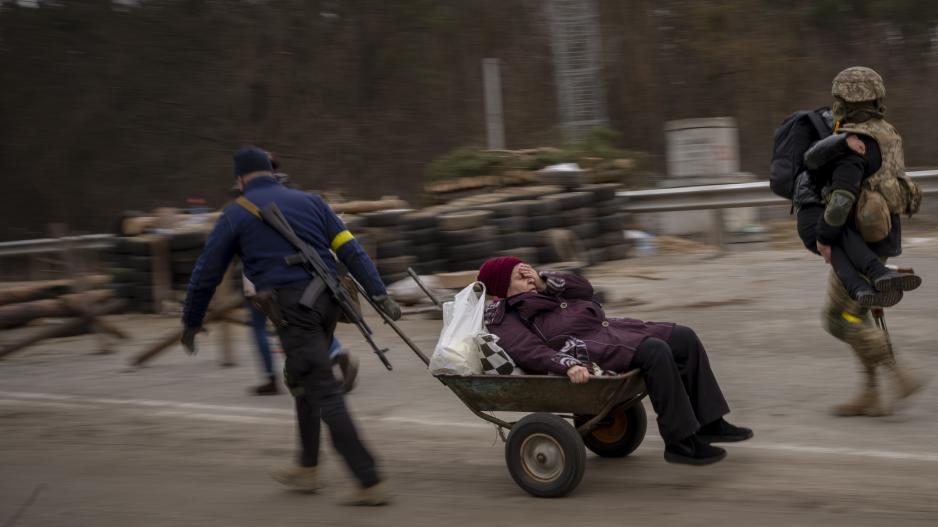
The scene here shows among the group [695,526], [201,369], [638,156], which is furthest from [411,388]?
[638,156]

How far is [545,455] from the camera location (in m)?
5.81

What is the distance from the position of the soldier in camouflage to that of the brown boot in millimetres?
92

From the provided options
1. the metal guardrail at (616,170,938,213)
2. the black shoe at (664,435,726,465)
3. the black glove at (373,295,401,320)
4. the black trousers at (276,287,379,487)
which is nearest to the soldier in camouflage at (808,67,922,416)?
the black shoe at (664,435,726,465)

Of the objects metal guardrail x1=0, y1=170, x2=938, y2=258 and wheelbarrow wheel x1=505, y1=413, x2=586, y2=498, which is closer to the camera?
wheelbarrow wheel x1=505, y1=413, x2=586, y2=498

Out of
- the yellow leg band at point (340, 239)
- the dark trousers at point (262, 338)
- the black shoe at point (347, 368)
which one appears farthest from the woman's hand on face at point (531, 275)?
the dark trousers at point (262, 338)

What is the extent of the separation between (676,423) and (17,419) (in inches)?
207

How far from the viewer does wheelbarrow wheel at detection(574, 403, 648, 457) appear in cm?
648

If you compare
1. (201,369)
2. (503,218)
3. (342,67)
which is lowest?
(201,369)

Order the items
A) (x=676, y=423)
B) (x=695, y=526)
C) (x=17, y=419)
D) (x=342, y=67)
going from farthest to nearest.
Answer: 1. (x=342, y=67)
2. (x=17, y=419)
3. (x=676, y=423)
4. (x=695, y=526)

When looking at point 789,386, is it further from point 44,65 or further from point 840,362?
point 44,65

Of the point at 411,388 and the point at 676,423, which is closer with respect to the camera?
the point at 676,423

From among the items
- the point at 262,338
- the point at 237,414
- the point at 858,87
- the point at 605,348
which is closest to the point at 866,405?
the point at 858,87

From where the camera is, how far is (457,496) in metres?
6.02

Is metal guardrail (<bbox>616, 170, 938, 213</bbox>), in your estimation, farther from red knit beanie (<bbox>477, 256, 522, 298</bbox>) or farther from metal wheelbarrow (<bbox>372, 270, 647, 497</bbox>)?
metal wheelbarrow (<bbox>372, 270, 647, 497</bbox>)
